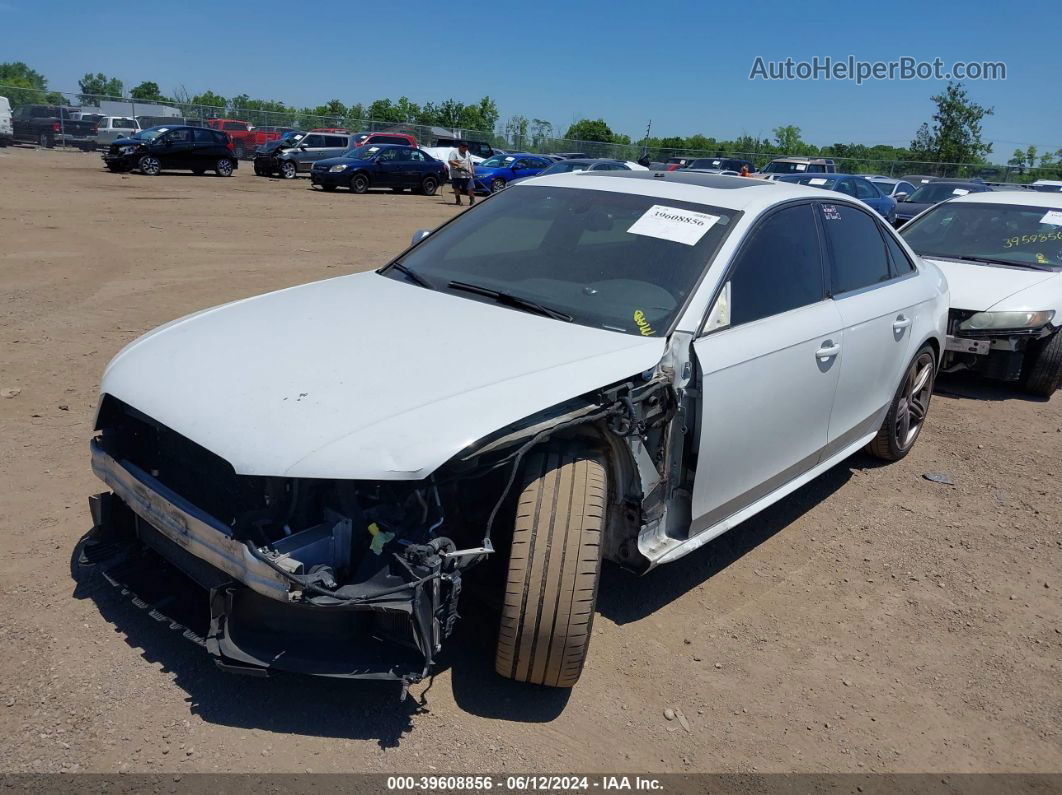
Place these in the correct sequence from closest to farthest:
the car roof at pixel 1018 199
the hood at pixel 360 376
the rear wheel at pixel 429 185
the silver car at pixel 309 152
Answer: the hood at pixel 360 376, the car roof at pixel 1018 199, the rear wheel at pixel 429 185, the silver car at pixel 309 152

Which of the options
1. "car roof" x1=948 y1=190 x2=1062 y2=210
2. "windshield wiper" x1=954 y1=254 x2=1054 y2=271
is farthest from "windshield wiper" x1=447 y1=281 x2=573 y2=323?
"car roof" x1=948 y1=190 x2=1062 y2=210

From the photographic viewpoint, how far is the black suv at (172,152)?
24.4m

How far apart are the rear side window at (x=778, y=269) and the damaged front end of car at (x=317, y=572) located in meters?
Answer: 1.74

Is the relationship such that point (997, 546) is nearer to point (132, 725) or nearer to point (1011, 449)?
point (1011, 449)

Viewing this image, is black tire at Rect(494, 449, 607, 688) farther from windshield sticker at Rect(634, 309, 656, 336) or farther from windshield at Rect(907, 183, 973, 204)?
windshield at Rect(907, 183, 973, 204)

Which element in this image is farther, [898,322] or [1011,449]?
[1011,449]

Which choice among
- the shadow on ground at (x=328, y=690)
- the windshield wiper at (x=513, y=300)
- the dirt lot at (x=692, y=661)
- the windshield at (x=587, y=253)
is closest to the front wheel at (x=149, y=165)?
the dirt lot at (x=692, y=661)

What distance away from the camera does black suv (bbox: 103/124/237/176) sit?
24.4 meters

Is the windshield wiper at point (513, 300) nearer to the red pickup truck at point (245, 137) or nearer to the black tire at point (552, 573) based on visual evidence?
the black tire at point (552, 573)

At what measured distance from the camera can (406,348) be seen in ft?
10.4

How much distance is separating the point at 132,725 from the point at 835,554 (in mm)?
3364

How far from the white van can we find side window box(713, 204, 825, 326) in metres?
38.9

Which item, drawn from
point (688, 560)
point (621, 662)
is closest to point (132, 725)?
point (621, 662)

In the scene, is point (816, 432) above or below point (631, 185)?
below
